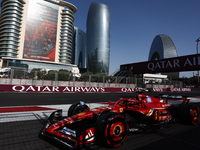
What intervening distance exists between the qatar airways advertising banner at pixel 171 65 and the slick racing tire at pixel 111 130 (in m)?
23.2

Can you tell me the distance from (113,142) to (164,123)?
82.9 inches

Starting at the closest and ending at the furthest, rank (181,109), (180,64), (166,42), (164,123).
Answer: (164,123), (181,109), (180,64), (166,42)

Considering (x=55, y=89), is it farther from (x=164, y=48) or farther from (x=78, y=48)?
(x=78, y=48)

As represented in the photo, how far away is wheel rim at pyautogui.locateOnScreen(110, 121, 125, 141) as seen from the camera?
3.03m

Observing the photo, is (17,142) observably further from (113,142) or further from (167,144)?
(167,144)

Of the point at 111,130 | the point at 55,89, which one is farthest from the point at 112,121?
the point at 55,89

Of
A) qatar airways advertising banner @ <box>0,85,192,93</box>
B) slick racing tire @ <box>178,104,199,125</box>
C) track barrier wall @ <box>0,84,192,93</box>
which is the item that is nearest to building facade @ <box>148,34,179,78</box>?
track barrier wall @ <box>0,84,192,93</box>

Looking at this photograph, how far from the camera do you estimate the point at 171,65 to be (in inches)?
948

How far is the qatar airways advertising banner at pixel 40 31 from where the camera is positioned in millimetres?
71000

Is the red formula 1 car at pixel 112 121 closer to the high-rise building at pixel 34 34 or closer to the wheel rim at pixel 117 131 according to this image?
the wheel rim at pixel 117 131

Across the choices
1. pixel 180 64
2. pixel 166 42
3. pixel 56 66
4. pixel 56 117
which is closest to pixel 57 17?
pixel 56 66

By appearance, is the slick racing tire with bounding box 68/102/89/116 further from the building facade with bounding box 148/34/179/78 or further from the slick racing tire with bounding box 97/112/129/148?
the building facade with bounding box 148/34/179/78

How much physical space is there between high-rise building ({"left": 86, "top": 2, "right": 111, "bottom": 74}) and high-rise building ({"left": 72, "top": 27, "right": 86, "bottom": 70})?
118ft

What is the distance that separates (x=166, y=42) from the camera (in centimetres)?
12338
